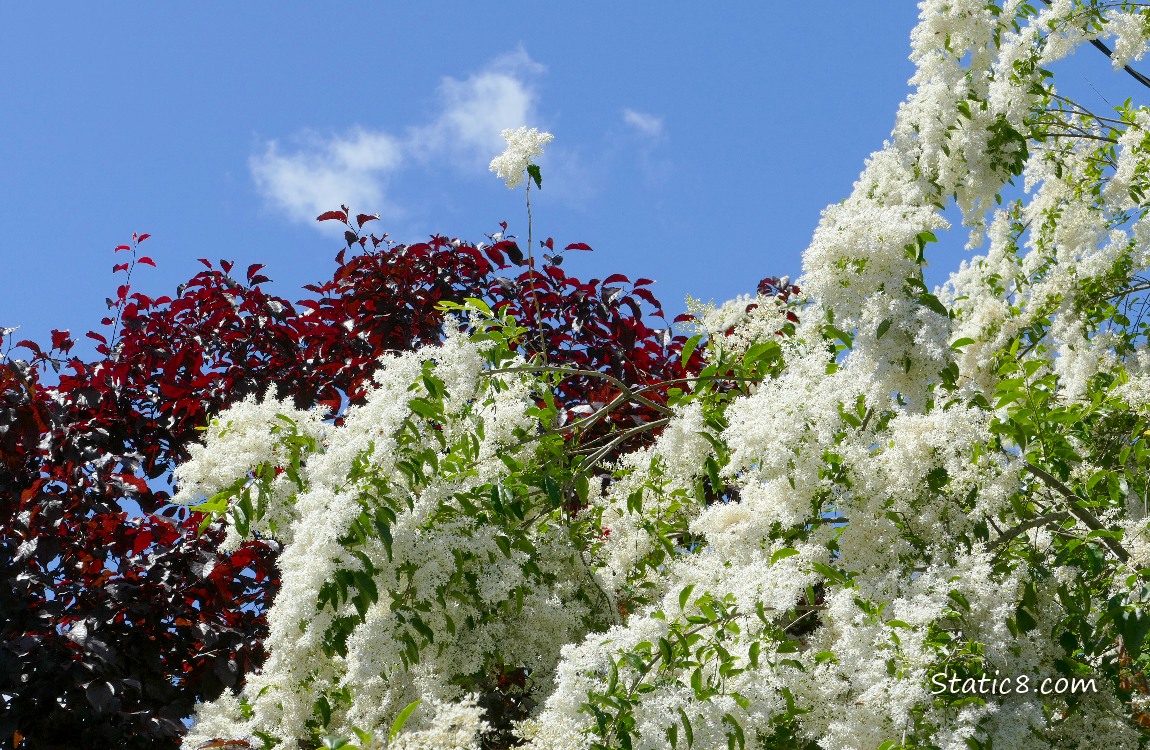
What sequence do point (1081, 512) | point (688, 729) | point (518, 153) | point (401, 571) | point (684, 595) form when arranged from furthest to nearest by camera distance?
1. point (518, 153)
2. point (1081, 512)
3. point (401, 571)
4. point (684, 595)
5. point (688, 729)

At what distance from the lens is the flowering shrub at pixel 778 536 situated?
128 inches

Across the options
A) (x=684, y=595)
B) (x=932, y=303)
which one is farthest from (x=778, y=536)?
(x=932, y=303)

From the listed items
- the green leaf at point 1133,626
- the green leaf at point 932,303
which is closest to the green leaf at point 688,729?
the green leaf at point 1133,626

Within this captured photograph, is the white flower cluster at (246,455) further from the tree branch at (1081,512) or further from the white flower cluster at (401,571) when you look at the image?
the tree branch at (1081,512)

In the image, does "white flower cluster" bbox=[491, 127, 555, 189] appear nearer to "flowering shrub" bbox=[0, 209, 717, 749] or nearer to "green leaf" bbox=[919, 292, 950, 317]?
"flowering shrub" bbox=[0, 209, 717, 749]

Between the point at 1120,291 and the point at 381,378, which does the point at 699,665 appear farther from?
the point at 1120,291

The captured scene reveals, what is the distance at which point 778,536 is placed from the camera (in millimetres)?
3871

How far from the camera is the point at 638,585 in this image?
4504mm

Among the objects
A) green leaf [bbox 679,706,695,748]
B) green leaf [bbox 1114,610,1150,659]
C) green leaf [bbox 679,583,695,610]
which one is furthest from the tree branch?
green leaf [bbox 679,706,695,748]

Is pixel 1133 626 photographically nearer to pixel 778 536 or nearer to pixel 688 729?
pixel 778 536

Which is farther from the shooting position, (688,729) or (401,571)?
(401,571)

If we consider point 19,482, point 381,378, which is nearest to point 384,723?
point 381,378

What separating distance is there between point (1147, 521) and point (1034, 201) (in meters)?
3.18

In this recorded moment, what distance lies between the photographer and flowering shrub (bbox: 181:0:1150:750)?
10.7ft
